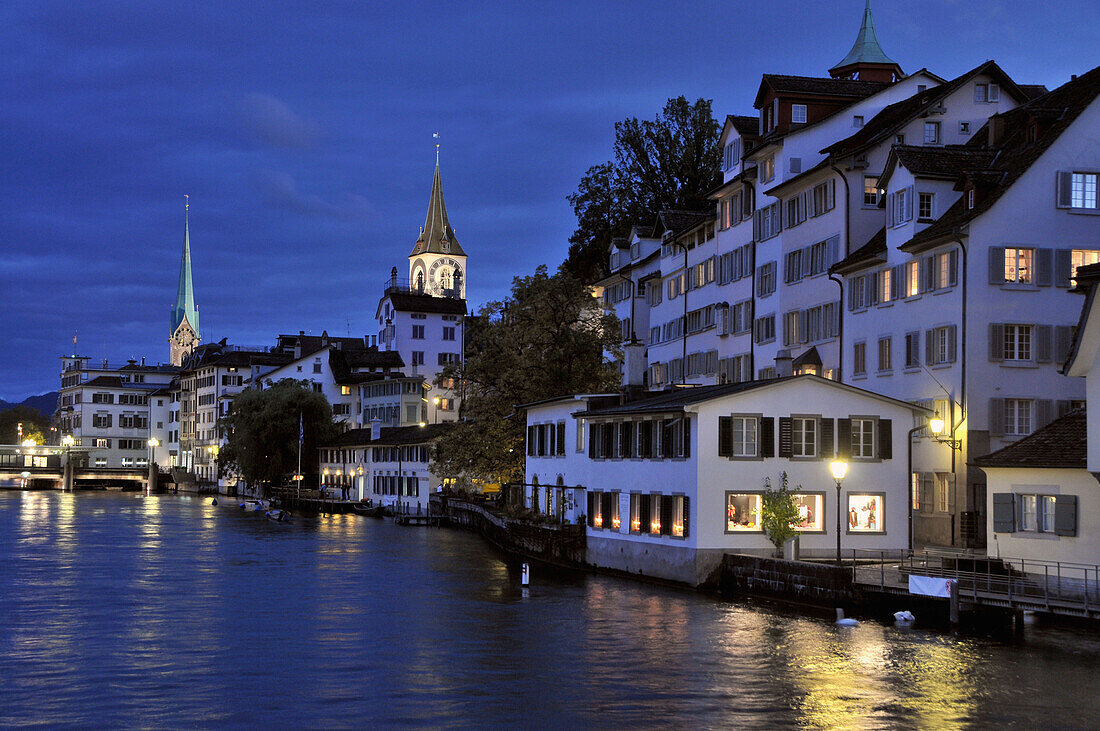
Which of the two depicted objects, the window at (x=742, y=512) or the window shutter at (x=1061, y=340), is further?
the window shutter at (x=1061, y=340)

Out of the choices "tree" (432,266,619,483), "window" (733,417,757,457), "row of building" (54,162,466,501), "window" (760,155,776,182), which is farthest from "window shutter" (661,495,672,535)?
"row of building" (54,162,466,501)

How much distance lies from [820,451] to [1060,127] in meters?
16.0

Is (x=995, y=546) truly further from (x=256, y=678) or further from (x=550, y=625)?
(x=256, y=678)

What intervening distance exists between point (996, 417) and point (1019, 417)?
1.08 meters

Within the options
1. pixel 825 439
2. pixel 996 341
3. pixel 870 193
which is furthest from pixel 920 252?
pixel 825 439

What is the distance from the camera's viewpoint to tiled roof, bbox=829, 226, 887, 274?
55.0 meters

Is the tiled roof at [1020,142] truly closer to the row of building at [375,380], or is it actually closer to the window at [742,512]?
the window at [742,512]

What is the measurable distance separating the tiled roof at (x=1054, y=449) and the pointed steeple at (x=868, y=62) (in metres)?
40.1

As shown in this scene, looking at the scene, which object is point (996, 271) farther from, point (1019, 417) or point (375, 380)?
point (375, 380)

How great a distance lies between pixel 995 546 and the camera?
41.0 meters

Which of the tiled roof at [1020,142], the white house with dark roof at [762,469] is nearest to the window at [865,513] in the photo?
the white house with dark roof at [762,469]

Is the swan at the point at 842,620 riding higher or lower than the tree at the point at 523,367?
lower

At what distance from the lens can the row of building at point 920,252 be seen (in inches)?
1928

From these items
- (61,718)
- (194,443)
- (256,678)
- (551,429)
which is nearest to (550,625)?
(256,678)
